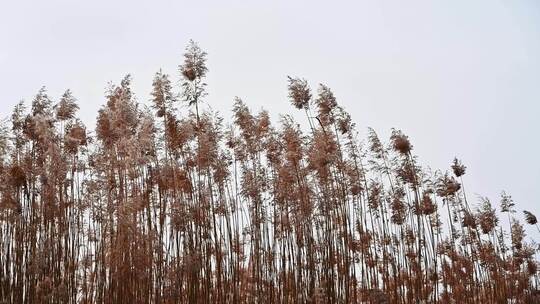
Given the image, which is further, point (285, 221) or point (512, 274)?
point (512, 274)

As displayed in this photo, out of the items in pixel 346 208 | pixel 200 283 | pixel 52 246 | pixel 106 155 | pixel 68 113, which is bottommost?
pixel 200 283

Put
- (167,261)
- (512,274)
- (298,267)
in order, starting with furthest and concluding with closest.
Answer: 1. (512,274)
2. (298,267)
3. (167,261)

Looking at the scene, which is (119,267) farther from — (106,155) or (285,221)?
(285,221)

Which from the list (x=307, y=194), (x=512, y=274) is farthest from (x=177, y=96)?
(x=512, y=274)

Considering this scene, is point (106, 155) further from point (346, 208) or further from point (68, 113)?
point (346, 208)

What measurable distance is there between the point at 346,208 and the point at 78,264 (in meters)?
2.77

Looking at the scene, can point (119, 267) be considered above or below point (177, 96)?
below

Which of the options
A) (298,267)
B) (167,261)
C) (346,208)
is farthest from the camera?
(346,208)

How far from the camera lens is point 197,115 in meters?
5.92

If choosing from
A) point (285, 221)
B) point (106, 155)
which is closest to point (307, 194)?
point (285, 221)

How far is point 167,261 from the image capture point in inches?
194

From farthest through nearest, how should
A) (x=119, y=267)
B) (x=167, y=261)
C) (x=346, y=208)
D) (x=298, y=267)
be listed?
(x=346, y=208), (x=298, y=267), (x=167, y=261), (x=119, y=267)

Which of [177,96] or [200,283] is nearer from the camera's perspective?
[200,283]

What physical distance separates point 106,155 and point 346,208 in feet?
8.43
